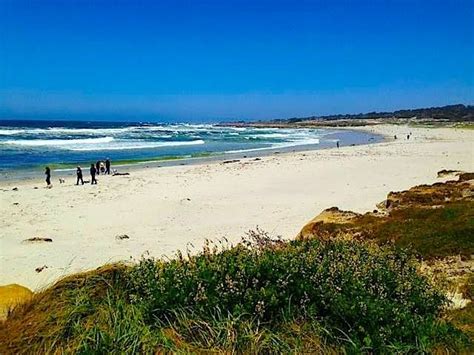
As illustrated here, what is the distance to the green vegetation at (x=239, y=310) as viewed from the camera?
3309 millimetres

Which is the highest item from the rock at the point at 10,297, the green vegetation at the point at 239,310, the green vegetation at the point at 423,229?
the green vegetation at the point at 239,310

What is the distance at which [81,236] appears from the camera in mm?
12391

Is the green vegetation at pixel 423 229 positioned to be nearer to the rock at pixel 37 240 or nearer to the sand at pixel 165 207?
the sand at pixel 165 207

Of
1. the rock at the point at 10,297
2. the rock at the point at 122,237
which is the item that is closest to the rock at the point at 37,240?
the rock at the point at 122,237

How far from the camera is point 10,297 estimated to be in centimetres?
436

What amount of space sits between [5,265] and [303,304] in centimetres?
816

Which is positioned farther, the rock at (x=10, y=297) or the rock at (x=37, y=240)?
the rock at (x=37, y=240)

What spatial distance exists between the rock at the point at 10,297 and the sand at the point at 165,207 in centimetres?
195

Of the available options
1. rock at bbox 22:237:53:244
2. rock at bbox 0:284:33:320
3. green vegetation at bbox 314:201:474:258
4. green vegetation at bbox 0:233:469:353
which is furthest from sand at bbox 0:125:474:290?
green vegetation at bbox 0:233:469:353

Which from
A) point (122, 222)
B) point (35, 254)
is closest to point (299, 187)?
point (122, 222)

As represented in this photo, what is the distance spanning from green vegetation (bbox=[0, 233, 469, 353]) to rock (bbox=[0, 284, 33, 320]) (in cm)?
22

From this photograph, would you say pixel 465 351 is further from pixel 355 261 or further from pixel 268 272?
pixel 268 272

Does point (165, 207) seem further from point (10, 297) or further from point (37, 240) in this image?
point (10, 297)

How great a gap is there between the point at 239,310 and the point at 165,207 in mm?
13062
